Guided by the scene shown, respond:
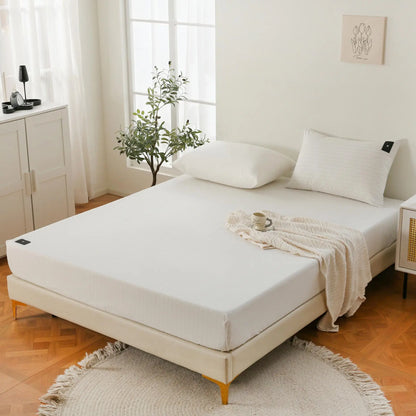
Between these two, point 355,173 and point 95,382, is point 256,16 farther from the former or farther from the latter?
point 95,382

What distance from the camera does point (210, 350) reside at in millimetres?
3150

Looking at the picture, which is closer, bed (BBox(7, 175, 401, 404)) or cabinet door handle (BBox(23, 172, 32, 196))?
bed (BBox(7, 175, 401, 404))

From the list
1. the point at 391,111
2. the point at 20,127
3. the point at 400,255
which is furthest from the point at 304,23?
the point at 20,127

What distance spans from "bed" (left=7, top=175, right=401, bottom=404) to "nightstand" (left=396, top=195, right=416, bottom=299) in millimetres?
110

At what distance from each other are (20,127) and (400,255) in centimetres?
251

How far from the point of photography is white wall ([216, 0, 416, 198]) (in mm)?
4309

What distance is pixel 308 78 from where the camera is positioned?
4.65 meters

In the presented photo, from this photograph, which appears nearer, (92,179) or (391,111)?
(391,111)

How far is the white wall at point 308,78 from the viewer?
170 inches

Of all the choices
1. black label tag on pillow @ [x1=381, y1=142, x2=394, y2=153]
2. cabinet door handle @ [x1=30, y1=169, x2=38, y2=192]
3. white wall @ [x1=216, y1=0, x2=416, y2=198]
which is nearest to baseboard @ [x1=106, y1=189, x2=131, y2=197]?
cabinet door handle @ [x1=30, y1=169, x2=38, y2=192]

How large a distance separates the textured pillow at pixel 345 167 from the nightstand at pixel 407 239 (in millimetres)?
302

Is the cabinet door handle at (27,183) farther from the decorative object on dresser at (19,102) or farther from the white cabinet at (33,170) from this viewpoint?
the decorative object on dresser at (19,102)

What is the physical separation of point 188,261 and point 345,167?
4.33ft

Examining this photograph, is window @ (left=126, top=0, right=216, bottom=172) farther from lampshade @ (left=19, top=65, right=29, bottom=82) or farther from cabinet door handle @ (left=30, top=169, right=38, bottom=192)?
cabinet door handle @ (left=30, top=169, right=38, bottom=192)
